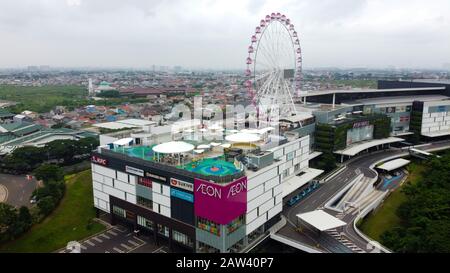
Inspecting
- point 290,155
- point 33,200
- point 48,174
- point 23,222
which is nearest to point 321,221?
point 290,155

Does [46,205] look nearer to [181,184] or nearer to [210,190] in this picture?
[181,184]

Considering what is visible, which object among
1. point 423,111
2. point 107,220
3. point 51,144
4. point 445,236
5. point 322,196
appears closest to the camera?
point 445,236

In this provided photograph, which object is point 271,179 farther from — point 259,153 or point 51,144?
point 51,144

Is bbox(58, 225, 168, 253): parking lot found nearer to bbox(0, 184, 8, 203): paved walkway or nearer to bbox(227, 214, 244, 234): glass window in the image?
bbox(227, 214, 244, 234): glass window

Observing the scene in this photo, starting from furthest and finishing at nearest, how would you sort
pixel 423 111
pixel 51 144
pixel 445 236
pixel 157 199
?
pixel 423 111
pixel 51 144
pixel 157 199
pixel 445 236

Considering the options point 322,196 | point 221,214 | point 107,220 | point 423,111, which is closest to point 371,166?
point 322,196

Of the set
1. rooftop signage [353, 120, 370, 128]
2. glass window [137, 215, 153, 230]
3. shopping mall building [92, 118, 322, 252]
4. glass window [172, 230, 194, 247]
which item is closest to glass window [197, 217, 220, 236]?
shopping mall building [92, 118, 322, 252]
